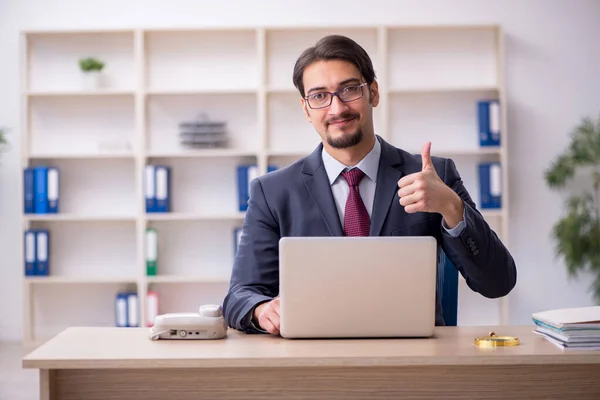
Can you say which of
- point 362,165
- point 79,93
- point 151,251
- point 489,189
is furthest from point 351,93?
point 79,93

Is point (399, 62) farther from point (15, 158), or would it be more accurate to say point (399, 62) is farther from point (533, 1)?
point (15, 158)

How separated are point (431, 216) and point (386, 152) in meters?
0.25

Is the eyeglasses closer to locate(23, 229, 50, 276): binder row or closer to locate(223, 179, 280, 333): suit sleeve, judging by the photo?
locate(223, 179, 280, 333): suit sleeve

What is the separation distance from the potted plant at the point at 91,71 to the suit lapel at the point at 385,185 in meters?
3.26

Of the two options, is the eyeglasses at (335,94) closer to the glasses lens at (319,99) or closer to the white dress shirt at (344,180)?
the glasses lens at (319,99)

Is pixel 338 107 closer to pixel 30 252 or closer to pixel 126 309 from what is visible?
pixel 126 309

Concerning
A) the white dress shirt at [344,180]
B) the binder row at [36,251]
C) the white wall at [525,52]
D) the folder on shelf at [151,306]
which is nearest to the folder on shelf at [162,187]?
the folder on shelf at [151,306]

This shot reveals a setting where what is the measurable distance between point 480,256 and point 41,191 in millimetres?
3835

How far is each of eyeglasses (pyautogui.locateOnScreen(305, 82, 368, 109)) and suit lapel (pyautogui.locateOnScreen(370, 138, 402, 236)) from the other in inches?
7.5

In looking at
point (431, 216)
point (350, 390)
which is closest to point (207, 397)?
point (350, 390)

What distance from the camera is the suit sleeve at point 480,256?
78.3 inches

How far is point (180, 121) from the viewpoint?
17.6 ft

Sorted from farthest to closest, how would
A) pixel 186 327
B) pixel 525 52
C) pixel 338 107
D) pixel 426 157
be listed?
pixel 525 52 → pixel 338 107 → pixel 426 157 → pixel 186 327

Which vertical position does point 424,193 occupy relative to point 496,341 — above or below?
above
